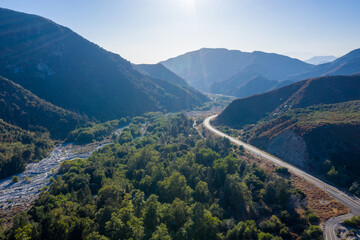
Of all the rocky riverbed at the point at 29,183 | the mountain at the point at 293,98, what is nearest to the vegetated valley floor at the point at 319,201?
the mountain at the point at 293,98

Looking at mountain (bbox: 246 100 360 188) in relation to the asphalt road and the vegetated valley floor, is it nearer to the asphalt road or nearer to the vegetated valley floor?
the asphalt road

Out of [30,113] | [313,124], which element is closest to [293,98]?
[313,124]

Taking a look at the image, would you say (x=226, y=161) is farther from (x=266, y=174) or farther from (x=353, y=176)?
(x=353, y=176)

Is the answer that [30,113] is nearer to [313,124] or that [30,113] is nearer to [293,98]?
[313,124]

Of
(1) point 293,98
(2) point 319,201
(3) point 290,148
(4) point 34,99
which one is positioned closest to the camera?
(2) point 319,201

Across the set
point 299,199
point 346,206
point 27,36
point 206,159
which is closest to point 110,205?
point 206,159

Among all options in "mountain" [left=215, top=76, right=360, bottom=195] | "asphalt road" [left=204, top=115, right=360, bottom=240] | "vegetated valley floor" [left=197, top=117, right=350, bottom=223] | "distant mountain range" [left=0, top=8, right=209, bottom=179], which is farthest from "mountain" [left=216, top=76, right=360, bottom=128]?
"distant mountain range" [left=0, top=8, right=209, bottom=179]
